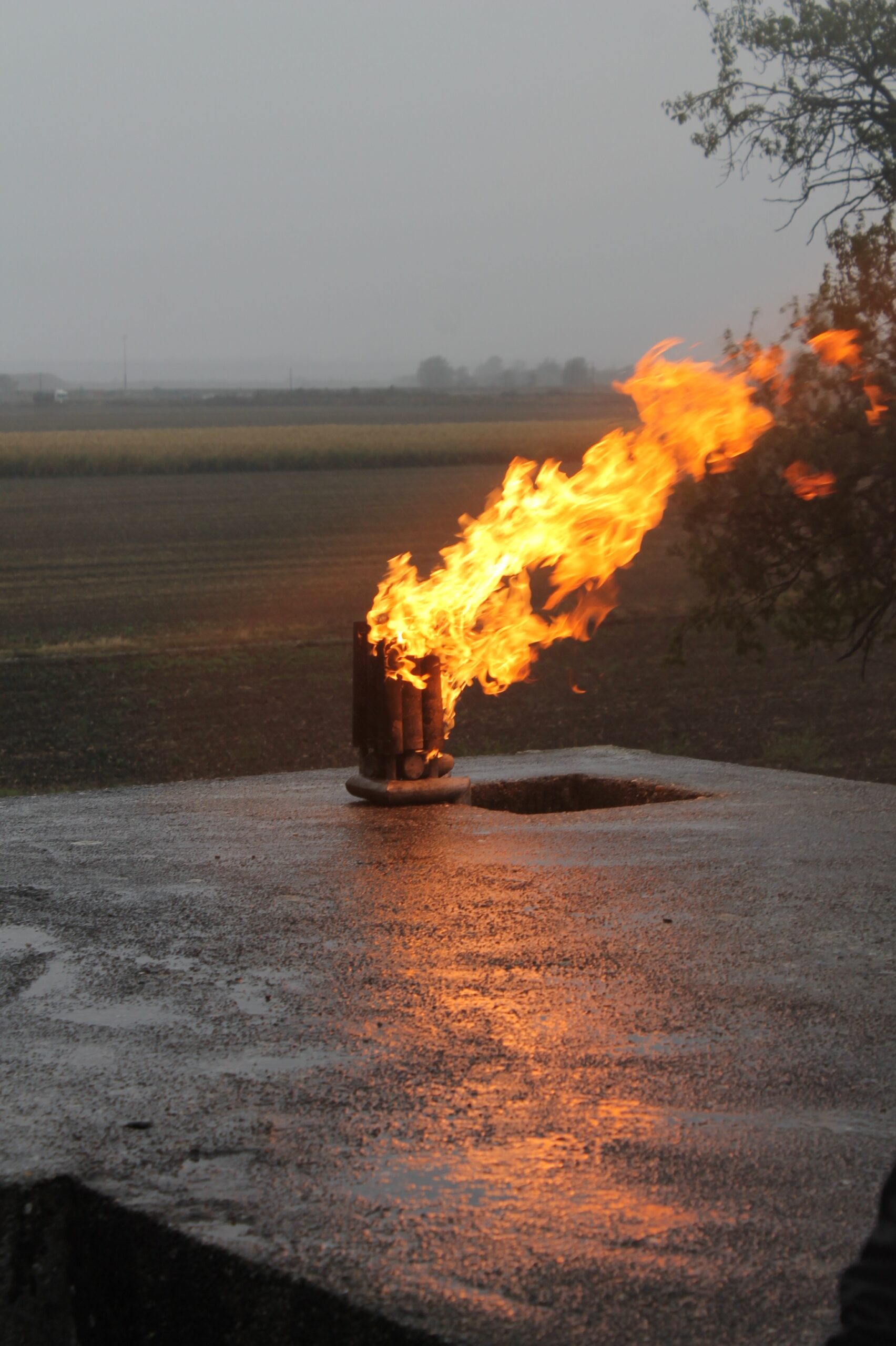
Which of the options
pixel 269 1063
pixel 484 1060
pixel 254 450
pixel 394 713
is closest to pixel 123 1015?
pixel 269 1063

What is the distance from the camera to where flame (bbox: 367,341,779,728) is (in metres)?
8.65

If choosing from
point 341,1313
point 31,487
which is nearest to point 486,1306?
point 341,1313

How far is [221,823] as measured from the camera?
8.29 meters

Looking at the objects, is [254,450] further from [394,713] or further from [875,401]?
[394,713]

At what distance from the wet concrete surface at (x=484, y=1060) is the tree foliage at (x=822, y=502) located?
255 inches

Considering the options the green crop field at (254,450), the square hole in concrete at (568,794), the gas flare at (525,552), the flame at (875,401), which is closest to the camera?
the gas flare at (525,552)

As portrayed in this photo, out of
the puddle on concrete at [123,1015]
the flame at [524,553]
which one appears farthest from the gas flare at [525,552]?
the puddle on concrete at [123,1015]

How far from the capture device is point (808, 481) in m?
13.7

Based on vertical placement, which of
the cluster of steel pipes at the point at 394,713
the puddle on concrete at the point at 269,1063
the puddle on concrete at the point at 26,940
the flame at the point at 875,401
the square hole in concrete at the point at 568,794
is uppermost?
the flame at the point at 875,401

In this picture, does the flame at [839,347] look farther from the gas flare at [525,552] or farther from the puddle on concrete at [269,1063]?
the puddle on concrete at [269,1063]

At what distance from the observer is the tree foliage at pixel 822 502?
44.2ft

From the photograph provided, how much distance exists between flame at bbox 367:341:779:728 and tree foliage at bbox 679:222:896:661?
179 inches

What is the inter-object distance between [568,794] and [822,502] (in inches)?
232

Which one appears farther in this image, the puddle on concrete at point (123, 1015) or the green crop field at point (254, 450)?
the green crop field at point (254, 450)
